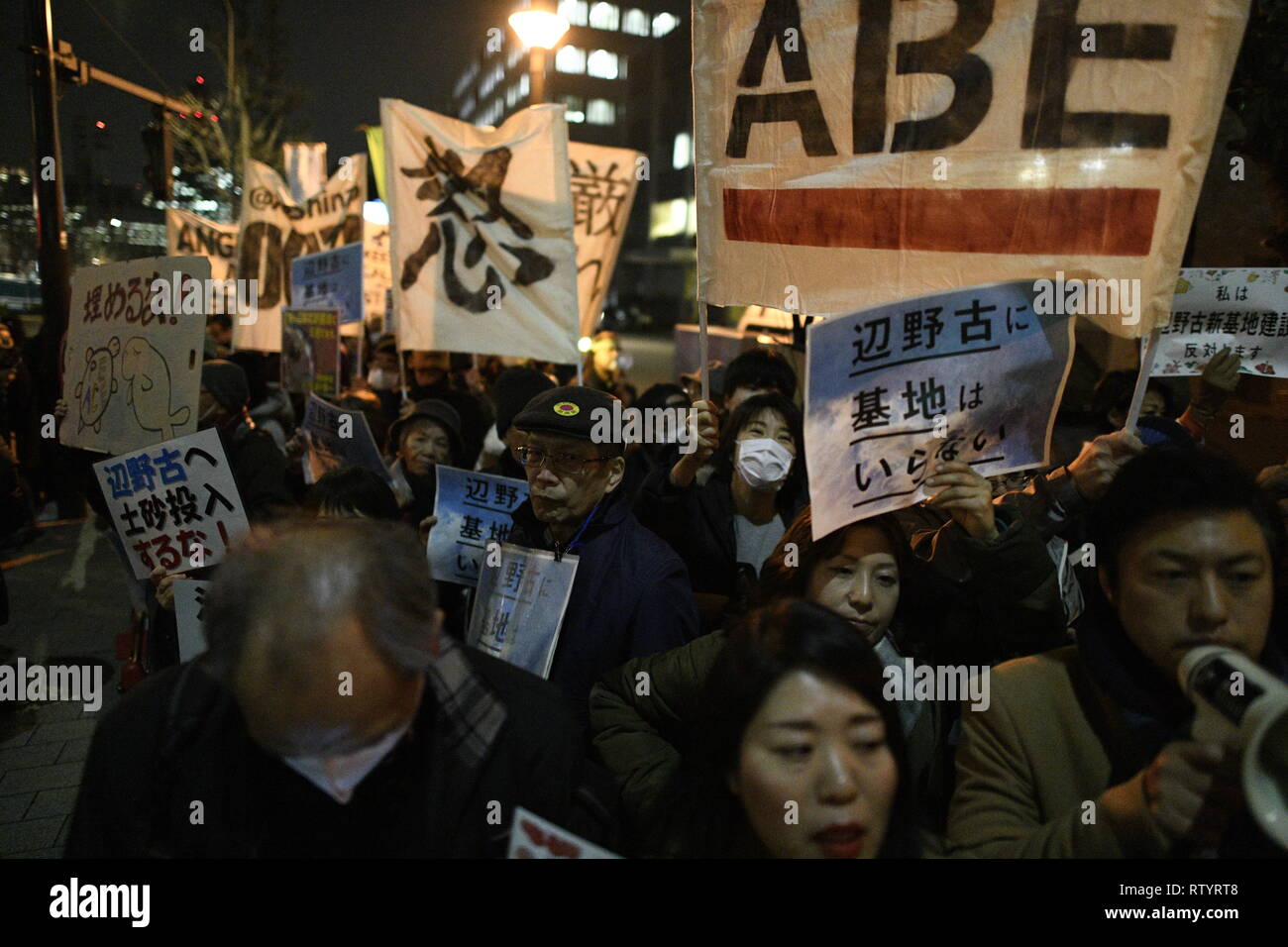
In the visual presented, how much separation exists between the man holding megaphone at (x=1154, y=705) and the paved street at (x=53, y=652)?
3736 mm

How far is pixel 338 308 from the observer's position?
6121mm

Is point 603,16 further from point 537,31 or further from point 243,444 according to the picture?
point 243,444

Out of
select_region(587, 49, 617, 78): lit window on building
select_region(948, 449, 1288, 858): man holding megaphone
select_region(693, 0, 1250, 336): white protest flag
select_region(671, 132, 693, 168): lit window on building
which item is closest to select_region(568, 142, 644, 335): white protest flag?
select_region(693, 0, 1250, 336): white protest flag

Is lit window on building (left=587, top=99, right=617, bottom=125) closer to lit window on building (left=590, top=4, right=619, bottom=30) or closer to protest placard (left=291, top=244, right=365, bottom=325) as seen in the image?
lit window on building (left=590, top=4, right=619, bottom=30)

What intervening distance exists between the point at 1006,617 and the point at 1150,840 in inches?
33.1

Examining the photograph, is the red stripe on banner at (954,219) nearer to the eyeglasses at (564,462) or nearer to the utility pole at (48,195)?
the eyeglasses at (564,462)

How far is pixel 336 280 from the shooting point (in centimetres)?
628

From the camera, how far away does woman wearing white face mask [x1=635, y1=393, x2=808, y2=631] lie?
10.8 feet

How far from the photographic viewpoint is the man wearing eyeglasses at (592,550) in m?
2.45

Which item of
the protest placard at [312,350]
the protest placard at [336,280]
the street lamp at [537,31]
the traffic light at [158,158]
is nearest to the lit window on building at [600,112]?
the traffic light at [158,158]

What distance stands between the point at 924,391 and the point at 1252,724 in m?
1.19

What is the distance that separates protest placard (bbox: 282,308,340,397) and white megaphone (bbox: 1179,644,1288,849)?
558cm

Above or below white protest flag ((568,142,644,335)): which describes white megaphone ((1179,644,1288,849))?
below

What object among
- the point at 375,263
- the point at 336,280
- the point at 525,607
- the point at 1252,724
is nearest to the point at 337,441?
the point at 525,607
